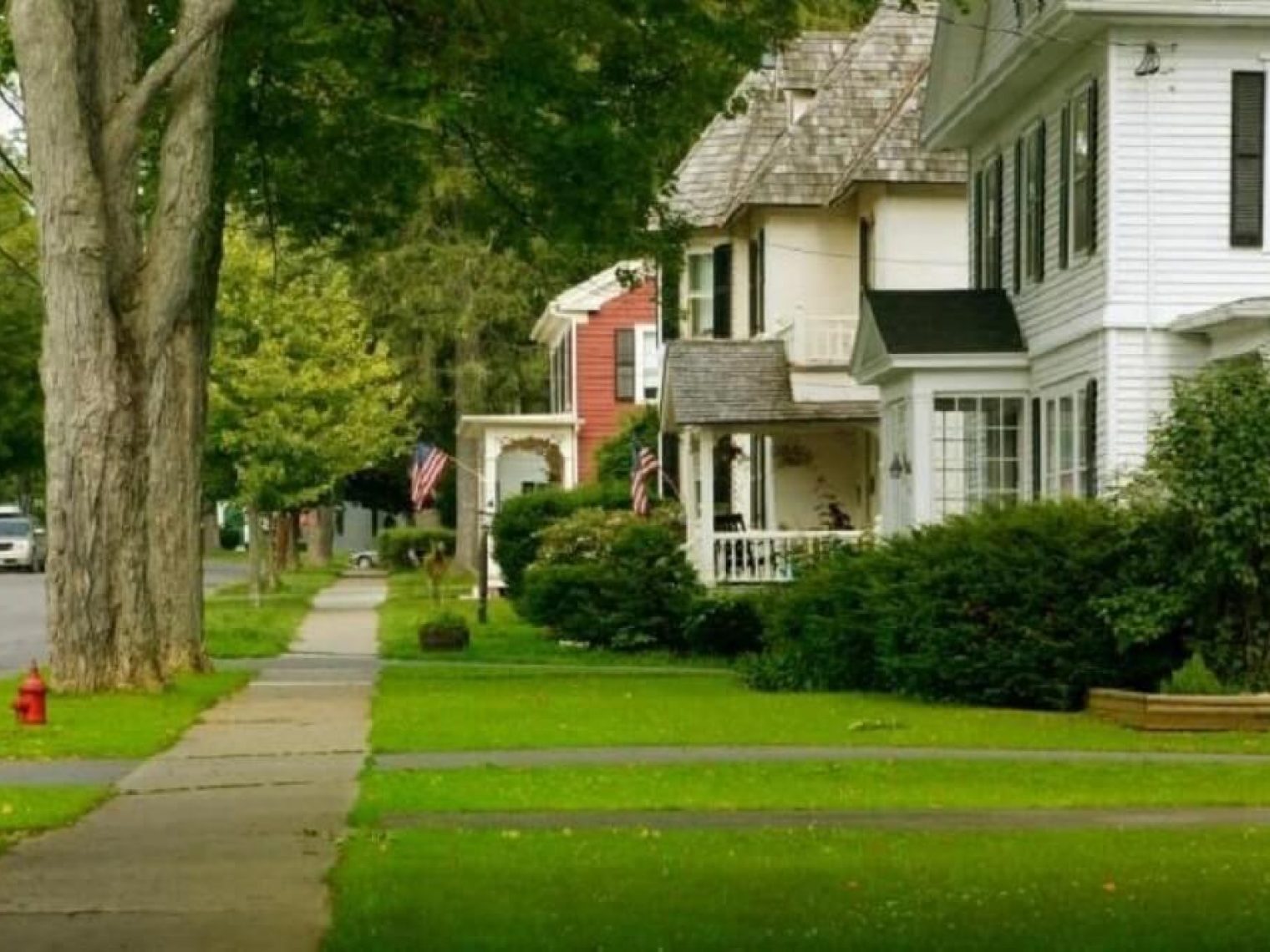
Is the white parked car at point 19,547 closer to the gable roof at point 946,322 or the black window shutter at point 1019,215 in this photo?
the gable roof at point 946,322

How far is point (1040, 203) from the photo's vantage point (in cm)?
3083

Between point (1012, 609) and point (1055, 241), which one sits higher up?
point (1055, 241)

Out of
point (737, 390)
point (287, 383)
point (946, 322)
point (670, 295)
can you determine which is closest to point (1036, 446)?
point (946, 322)

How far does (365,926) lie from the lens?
10.9m

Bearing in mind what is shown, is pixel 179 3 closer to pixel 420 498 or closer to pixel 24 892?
pixel 24 892

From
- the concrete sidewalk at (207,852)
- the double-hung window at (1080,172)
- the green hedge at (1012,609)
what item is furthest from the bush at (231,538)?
the concrete sidewalk at (207,852)

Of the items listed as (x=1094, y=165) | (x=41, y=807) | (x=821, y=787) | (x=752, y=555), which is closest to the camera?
(x=41, y=807)

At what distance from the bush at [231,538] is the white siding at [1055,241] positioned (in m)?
83.7

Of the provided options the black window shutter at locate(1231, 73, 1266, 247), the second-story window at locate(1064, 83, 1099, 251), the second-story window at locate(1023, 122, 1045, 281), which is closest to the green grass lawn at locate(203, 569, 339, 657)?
the second-story window at locate(1023, 122, 1045, 281)

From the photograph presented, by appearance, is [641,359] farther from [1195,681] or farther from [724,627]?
[1195,681]

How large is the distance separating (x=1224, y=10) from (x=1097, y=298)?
9.98 feet

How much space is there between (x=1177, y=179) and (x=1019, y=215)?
16.0 ft

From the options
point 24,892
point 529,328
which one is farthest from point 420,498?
point 24,892

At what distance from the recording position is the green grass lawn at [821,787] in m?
15.9
